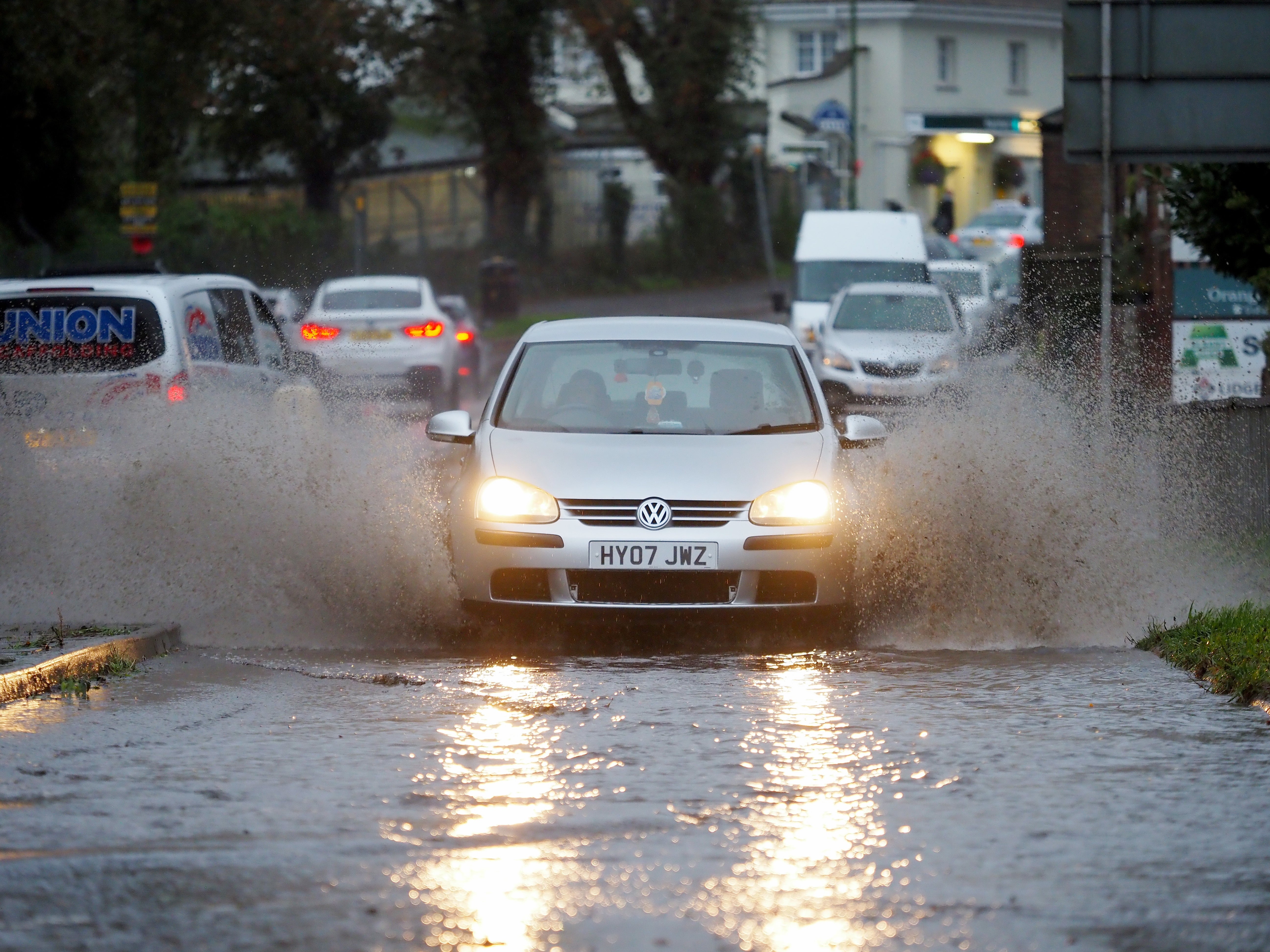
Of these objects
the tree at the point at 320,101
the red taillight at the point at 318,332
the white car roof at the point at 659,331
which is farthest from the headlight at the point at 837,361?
the tree at the point at 320,101

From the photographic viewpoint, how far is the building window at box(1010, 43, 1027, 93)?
69.9 meters

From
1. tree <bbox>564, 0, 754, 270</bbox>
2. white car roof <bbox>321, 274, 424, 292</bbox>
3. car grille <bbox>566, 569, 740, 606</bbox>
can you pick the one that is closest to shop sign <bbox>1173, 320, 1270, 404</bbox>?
car grille <bbox>566, 569, 740, 606</bbox>

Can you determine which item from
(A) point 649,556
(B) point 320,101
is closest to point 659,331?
(A) point 649,556

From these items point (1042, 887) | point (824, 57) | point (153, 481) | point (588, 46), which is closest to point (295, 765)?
point (1042, 887)

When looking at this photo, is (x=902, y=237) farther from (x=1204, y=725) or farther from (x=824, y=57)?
(x=824, y=57)

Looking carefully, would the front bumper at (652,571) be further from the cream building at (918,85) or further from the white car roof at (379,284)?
the cream building at (918,85)

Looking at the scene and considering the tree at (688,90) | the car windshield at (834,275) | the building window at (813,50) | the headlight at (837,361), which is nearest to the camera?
the headlight at (837,361)

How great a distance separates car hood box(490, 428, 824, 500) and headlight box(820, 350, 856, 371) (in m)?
14.9

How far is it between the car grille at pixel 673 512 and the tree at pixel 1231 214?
5305 mm

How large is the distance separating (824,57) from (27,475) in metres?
60.2

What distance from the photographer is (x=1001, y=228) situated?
54.4 metres

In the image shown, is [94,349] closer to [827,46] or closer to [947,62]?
[947,62]

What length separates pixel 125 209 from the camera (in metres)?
29.6

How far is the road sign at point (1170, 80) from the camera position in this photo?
37.1 ft
